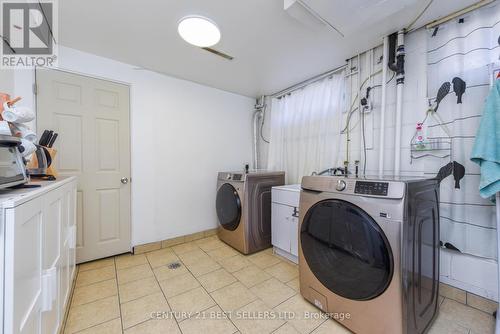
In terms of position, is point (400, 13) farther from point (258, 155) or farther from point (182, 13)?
point (258, 155)

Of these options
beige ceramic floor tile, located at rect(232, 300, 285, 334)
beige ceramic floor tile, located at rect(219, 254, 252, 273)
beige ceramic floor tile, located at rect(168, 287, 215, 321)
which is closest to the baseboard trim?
beige ceramic floor tile, located at rect(219, 254, 252, 273)

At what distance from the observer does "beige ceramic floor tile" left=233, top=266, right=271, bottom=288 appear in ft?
5.88

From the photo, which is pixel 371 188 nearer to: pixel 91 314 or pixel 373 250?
pixel 373 250

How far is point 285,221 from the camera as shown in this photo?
84.1 inches

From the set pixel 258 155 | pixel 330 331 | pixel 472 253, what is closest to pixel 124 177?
pixel 258 155

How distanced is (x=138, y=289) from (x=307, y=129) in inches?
97.9

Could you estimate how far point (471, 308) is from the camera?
4.62ft

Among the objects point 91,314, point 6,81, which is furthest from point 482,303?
point 6,81

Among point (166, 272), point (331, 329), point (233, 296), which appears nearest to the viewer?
point (331, 329)

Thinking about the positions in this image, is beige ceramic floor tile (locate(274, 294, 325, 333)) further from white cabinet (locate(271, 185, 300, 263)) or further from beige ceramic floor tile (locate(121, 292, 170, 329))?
beige ceramic floor tile (locate(121, 292, 170, 329))

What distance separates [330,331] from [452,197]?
52.4 inches

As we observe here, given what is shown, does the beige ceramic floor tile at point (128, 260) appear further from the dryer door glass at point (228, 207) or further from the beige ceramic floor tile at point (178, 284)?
the dryer door glass at point (228, 207)

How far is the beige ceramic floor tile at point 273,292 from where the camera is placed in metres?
1.55
